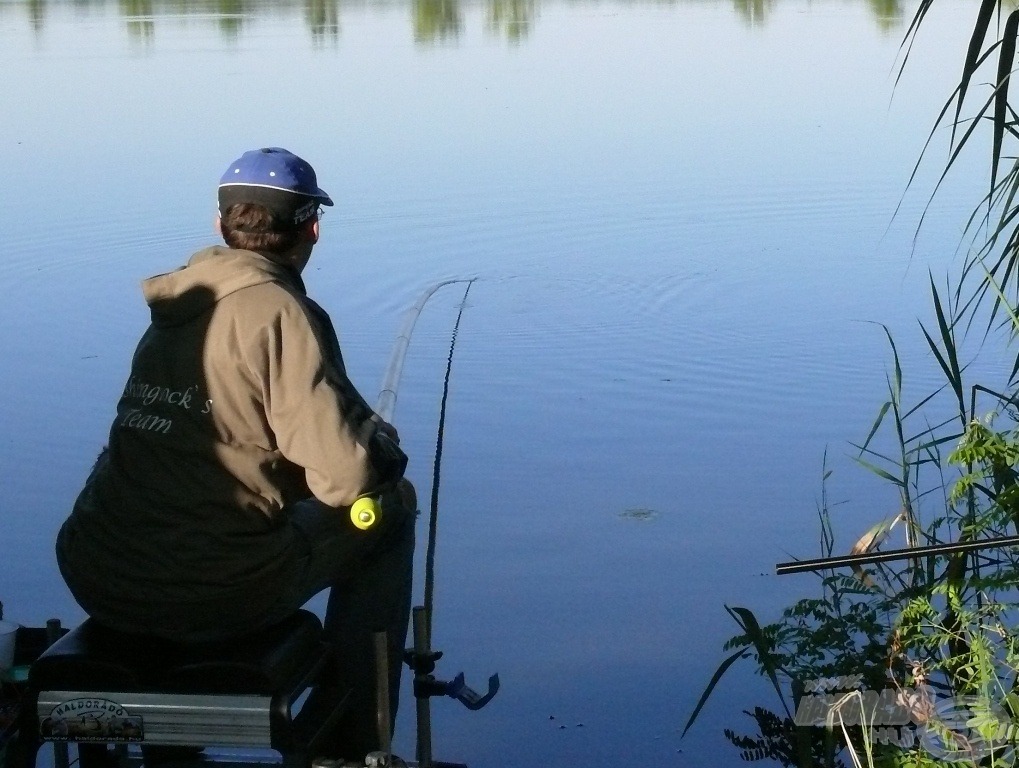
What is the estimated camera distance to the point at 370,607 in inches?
95.2

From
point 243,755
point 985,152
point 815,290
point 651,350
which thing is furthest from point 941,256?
point 243,755

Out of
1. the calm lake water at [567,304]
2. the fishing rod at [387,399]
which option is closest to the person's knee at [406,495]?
the fishing rod at [387,399]

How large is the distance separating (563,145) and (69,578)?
8723 millimetres

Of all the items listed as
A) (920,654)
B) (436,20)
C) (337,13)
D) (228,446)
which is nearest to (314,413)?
(228,446)

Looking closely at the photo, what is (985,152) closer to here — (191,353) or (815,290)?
(815,290)

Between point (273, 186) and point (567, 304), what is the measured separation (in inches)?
168

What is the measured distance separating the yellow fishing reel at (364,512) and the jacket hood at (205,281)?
30 centimetres

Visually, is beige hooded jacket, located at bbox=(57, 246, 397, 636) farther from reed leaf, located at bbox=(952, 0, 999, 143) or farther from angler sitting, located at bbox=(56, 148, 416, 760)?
reed leaf, located at bbox=(952, 0, 999, 143)

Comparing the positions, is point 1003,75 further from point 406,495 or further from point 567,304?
point 567,304

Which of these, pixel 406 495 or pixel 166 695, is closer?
pixel 166 695

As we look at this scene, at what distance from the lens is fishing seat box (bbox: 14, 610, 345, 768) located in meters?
2.05

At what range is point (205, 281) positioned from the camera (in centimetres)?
219

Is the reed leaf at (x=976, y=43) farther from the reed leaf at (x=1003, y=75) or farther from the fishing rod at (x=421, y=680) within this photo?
the fishing rod at (x=421, y=680)

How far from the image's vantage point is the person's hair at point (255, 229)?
227cm
